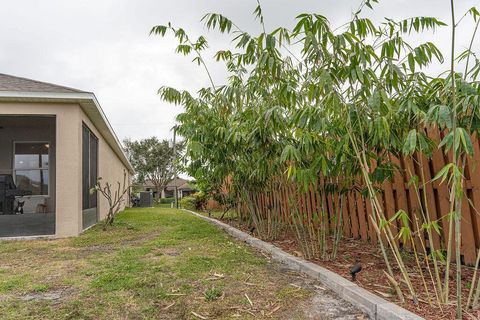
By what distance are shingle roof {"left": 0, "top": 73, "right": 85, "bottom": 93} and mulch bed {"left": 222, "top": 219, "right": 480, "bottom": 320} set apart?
476cm

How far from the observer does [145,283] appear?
3232 millimetres

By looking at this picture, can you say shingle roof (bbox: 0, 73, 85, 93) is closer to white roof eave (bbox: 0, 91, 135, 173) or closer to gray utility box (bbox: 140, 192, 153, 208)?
white roof eave (bbox: 0, 91, 135, 173)

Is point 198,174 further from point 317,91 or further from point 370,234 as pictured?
point 317,91

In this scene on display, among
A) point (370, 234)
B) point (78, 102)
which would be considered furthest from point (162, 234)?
point (370, 234)

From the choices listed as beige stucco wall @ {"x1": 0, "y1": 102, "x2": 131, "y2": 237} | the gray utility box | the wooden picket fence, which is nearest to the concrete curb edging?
the wooden picket fence

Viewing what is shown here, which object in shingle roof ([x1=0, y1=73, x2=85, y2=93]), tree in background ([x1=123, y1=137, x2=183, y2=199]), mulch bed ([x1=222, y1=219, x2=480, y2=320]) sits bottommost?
mulch bed ([x1=222, y1=219, x2=480, y2=320])

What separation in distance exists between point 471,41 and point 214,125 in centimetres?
353

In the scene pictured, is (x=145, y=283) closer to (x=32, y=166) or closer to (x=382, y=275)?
(x=382, y=275)

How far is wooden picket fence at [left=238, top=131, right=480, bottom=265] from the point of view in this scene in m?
3.22

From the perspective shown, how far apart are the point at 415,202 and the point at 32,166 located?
8985mm

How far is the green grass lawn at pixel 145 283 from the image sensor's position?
2.60 meters

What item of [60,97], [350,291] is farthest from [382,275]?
[60,97]

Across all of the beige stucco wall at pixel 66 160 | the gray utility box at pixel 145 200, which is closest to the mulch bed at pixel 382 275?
the beige stucco wall at pixel 66 160

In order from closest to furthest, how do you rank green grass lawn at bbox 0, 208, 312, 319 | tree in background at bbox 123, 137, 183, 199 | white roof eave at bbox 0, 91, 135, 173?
green grass lawn at bbox 0, 208, 312, 319, white roof eave at bbox 0, 91, 135, 173, tree in background at bbox 123, 137, 183, 199
